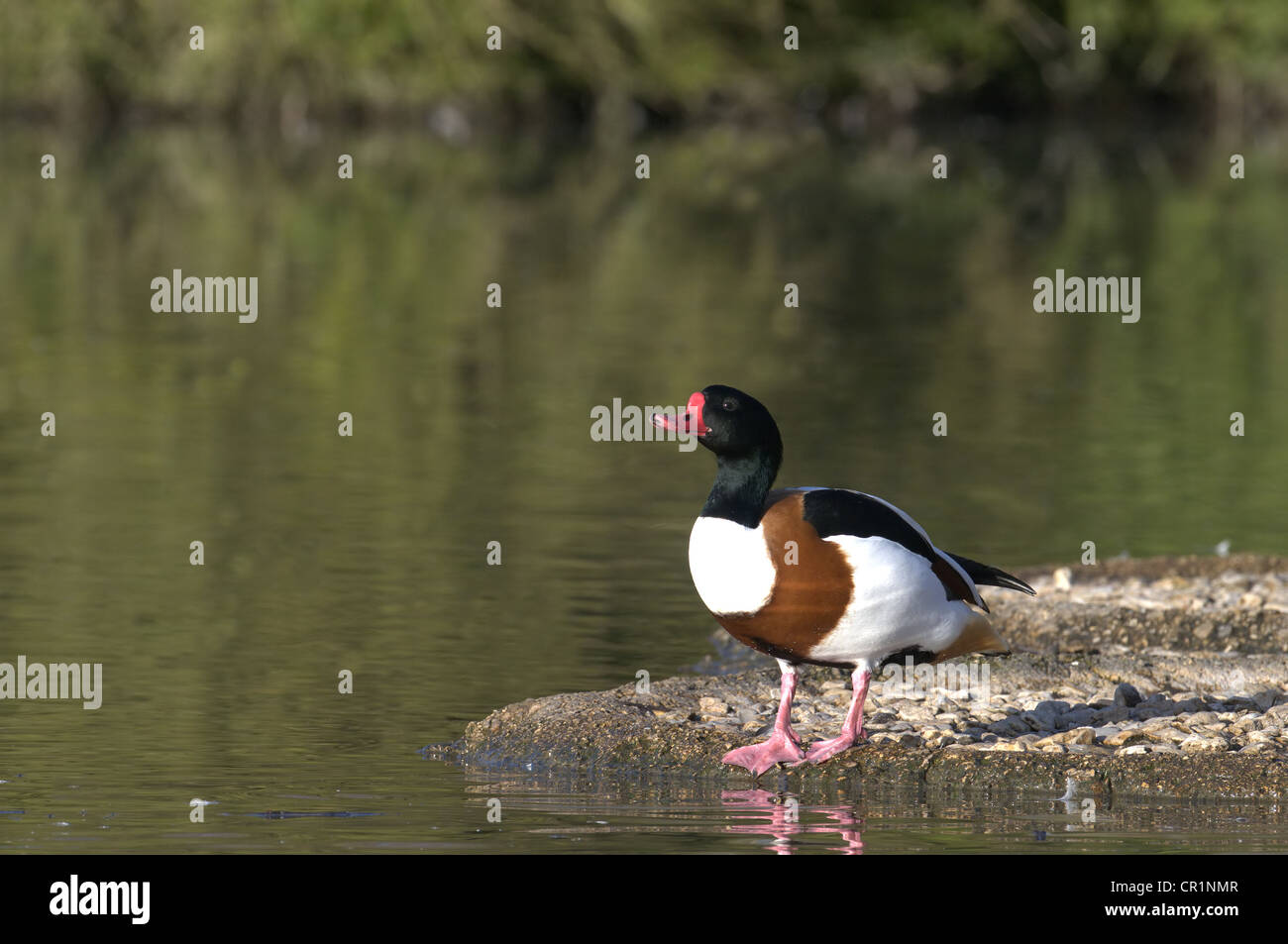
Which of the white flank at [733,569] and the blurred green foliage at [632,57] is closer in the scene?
the white flank at [733,569]

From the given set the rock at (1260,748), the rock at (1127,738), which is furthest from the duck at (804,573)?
the rock at (1260,748)

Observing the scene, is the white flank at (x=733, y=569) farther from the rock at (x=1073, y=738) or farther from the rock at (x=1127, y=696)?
the rock at (x=1127, y=696)

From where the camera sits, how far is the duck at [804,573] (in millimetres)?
8508

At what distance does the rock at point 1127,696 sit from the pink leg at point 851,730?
1.46 meters

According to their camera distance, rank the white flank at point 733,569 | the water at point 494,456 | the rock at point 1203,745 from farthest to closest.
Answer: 1. the rock at point 1203,745
2. the water at point 494,456
3. the white flank at point 733,569

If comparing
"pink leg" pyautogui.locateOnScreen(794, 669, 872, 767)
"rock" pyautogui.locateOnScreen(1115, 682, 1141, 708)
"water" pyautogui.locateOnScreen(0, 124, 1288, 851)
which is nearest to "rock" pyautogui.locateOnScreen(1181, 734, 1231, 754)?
"water" pyautogui.locateOnScreen(0, 124, 1288, 851)

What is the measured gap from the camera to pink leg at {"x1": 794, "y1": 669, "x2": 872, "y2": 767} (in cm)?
891

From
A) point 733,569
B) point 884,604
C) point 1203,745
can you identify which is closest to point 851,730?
point 884,604

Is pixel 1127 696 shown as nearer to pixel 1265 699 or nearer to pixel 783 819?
pixel 1265 699

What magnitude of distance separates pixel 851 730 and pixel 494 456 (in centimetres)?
897

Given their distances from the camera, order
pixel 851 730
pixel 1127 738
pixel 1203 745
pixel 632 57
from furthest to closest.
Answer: pixel 632 57 < pixel 1127 738 < pixel 1203 745 < pixel 851 730

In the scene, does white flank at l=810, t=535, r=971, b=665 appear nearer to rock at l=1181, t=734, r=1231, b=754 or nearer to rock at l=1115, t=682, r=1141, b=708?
rock at l=1181, t=734, r=1231, b=754

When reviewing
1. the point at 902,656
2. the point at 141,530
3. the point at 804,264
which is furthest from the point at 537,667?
the point at 804,264

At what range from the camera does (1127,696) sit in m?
9.91
